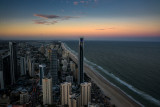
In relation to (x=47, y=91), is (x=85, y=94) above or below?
below

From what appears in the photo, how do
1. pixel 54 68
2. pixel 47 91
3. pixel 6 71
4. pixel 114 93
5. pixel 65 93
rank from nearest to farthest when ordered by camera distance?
pixel 65 93, pixel 47 91, pixel 114 93, pixel 6 71, pixel 54 68

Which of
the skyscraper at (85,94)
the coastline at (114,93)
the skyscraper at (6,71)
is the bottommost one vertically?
the coastline at (114,93)

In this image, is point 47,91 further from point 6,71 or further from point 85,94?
point 6,71

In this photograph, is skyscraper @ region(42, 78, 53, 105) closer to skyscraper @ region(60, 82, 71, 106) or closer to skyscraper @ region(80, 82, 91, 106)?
skyscraper @ region(60, 82, 71, 106)

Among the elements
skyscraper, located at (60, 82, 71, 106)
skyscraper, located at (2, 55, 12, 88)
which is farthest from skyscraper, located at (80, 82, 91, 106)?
skyscraper, located at (2, 55, 12, 88)

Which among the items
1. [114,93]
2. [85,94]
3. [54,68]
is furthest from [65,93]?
[54,68]

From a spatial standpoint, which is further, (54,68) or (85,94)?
(54,68)

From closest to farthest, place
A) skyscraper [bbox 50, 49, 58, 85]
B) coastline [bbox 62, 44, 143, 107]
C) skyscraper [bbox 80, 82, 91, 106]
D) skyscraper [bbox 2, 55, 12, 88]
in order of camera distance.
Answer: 1. skyscraper [bbox 80, 82, 91, 106]
2. coastline [bbox 62, 44, 143, 107]
3. skyscraper [bbox 2, 55, 12, 88]
4. skyscraper [bbox 50, 49, 58, 85]

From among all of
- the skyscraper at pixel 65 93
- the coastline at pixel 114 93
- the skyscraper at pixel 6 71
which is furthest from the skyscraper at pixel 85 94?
the skyscraper at pixel 6 71

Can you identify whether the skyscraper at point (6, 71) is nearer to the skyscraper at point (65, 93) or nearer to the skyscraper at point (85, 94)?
the skyscraper at point (65, 93)

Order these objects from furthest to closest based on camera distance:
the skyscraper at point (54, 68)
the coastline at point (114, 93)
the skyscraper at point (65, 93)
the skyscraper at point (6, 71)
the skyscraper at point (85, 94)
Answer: the skyscraper at point (54, 68) < the skyscraper at point (6, 71) < the coastline at point (114, 93) < the skyscraper at point (85, 94) < the skyscraper at point (65, 93)

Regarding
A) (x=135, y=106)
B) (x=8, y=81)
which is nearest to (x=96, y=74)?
(x=135, y=106)

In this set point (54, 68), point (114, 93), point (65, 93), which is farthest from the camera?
point (54, 68)
